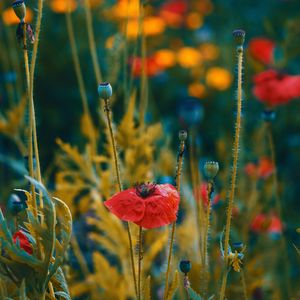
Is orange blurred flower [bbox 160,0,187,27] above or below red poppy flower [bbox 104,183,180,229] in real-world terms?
below

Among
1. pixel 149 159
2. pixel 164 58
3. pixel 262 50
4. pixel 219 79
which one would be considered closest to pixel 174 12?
Answer: pixel 219 79

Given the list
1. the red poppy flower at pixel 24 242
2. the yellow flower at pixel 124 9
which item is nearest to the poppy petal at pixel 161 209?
the red poppy flower at pixel 24 242

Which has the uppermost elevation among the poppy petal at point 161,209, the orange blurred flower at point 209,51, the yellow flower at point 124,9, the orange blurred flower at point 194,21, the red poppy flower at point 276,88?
the poppy petal at point 161,209

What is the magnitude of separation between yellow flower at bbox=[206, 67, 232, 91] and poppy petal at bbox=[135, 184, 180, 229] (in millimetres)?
2350

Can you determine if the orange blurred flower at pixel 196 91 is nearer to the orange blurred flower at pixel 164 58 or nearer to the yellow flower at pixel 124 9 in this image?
the orange blurred flower at pixel 164 58

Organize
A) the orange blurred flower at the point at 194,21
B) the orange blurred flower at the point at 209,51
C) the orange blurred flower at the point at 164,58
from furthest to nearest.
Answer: the orange blurred flower at the point at 194,21 < the orange blurred flower at the point at 209,51 < the orange blurred flower at the point at 164,58

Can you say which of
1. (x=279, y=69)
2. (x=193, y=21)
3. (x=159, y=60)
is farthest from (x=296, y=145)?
(x=193, y=21)

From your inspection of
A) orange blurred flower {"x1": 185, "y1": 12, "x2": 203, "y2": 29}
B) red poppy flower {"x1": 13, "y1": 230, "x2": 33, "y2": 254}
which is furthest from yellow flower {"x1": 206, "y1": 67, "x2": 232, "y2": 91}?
red poppy flower {"x1": 13, "y1": 230, "x2": 33, "y2": 254}

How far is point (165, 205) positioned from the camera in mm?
1079

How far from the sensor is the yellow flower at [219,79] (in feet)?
11.2

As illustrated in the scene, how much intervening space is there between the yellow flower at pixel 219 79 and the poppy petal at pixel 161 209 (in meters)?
2.35

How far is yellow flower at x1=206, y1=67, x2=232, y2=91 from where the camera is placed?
11.2 ft

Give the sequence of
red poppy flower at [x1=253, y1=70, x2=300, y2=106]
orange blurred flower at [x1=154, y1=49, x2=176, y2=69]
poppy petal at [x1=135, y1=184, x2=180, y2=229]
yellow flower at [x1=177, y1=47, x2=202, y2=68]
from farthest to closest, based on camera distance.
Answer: yellow flower at [x1=177, y1=47, x2=202, y2=68]
orange blurred flower at [x1=154, y1=49, x2=176, y2=69]
red poppy flower at [x1=253, y1=70, x2=300, y2=106]
poppy petal at [x1=135, y1=184, x2=180, y2=229]

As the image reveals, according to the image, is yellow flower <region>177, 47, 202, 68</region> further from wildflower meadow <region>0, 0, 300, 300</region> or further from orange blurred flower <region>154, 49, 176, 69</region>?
orange blurred flower <region>154, 49, 176, 69</region>
